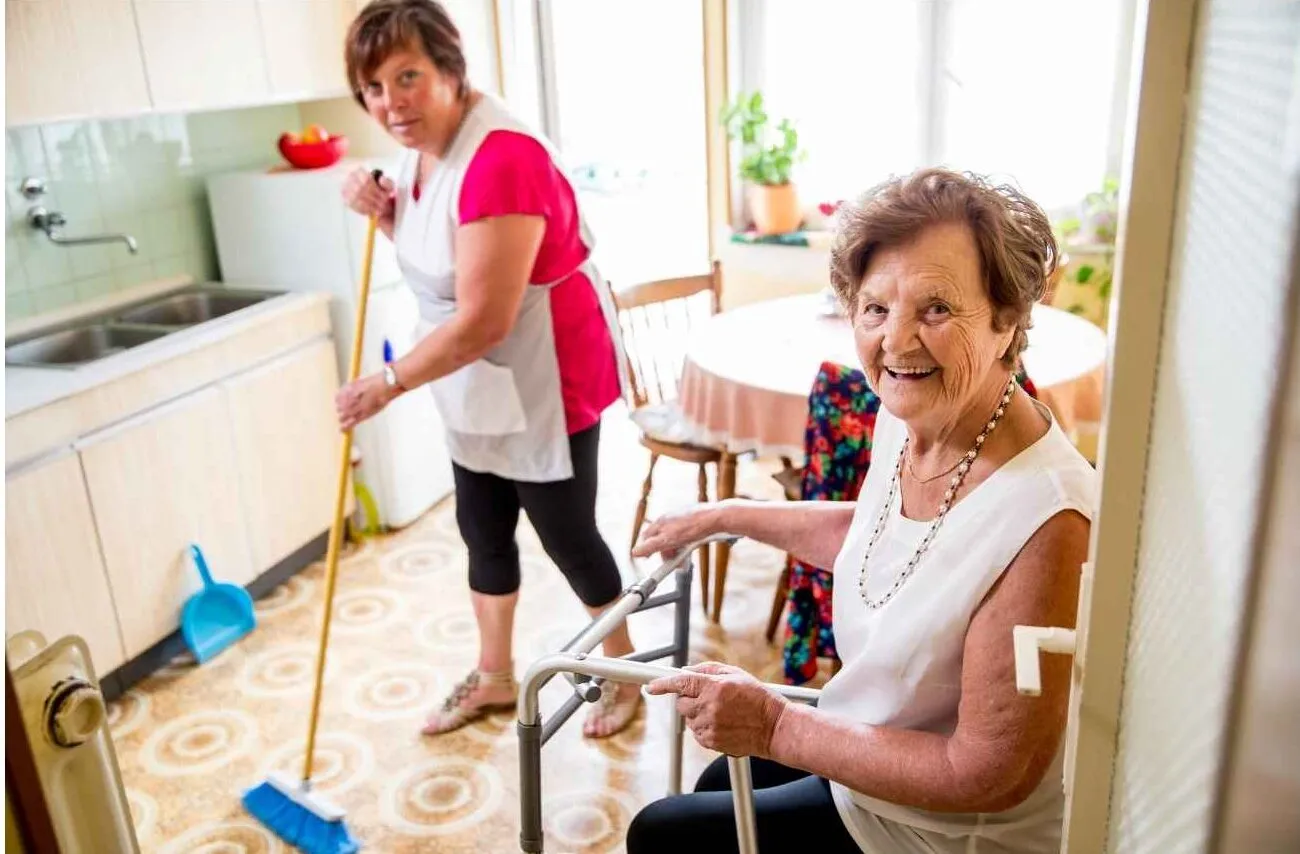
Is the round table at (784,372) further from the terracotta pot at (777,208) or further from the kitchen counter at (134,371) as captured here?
Answer: the kitchen counter at (134,371)

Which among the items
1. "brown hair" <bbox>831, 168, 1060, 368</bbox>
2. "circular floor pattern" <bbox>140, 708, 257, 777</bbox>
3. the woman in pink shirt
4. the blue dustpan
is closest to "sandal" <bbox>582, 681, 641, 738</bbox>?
the woman in pink shirt

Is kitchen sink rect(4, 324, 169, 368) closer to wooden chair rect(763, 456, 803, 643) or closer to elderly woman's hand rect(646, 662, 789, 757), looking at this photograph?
wooden chair rect(763, 456, 803, 643)

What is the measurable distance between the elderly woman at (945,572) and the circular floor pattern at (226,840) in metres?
1.28

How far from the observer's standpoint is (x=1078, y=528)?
1.05 metres

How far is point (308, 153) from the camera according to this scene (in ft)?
10.9

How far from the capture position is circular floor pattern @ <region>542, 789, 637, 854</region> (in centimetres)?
209

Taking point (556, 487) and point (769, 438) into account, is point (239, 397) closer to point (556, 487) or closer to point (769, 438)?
point (556, 487)

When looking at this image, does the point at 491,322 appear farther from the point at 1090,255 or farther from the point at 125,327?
the point at 1090,255

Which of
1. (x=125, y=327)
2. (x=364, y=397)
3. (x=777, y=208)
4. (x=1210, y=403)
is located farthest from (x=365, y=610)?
(x=1210, y=403)

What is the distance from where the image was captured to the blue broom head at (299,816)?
6.84 ft

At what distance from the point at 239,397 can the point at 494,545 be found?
3.47 feet

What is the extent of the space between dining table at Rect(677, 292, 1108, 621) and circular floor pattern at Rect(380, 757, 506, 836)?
83cm

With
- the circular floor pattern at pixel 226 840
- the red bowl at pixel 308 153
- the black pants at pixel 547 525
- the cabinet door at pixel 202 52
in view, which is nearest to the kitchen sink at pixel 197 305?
the red bowl at pixel 308 153

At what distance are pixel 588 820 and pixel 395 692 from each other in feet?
2.35
